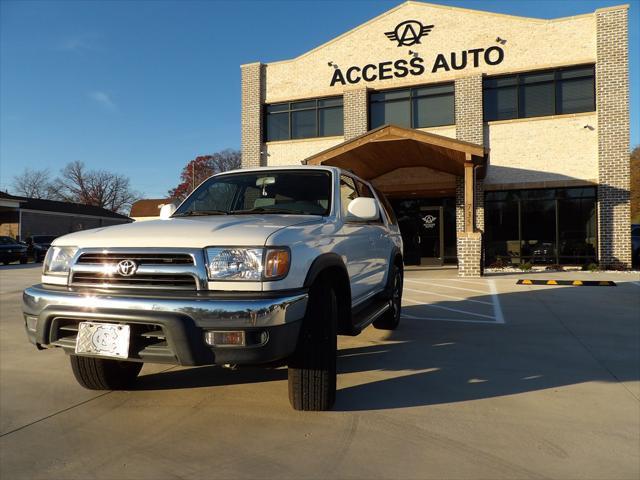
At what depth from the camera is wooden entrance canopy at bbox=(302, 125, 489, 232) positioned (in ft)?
37.7

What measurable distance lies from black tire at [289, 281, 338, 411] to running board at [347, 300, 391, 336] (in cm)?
52

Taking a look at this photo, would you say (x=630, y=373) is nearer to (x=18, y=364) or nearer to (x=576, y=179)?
(x=18, y=364)

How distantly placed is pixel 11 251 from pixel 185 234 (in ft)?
76.9

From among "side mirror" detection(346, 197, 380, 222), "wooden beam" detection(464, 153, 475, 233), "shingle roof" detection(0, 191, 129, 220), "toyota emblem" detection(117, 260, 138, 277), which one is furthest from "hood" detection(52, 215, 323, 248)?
"shingle roof" detection(0, 191, 129, 220)

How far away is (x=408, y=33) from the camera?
1603cm

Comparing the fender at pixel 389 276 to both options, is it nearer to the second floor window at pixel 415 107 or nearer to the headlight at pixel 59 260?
the headlight at pixel 59 260

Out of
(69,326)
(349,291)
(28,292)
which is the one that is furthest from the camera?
(349,291)

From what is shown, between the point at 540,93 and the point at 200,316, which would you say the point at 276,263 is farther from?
the point at 540,93

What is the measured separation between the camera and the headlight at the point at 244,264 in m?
2.52

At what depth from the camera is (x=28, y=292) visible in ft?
9.52

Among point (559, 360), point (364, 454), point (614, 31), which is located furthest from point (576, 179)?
point (364, 454)

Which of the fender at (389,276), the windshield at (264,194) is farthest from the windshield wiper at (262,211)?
the fender at (389,276)

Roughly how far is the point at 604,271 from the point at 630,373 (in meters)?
11.6

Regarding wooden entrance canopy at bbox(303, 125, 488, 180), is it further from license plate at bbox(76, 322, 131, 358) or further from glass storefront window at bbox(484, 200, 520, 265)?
license plate at bbox(76, 322, 131, 358)
